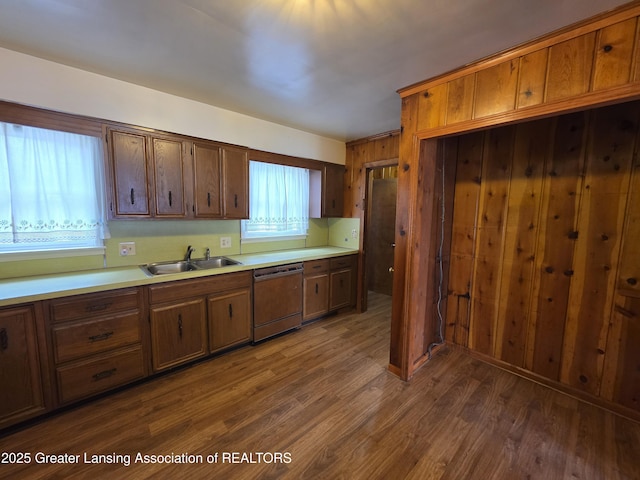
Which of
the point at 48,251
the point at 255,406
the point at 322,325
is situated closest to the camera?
the point at 255,406

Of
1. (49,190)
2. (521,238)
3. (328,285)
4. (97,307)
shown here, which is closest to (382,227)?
(328,285)

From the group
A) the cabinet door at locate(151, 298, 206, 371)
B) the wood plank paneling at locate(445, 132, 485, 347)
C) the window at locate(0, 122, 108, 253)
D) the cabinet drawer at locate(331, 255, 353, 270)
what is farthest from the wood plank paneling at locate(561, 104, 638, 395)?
the window at locate(0, 122, 108, 253)

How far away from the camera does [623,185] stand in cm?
191

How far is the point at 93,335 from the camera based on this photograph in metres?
1.97

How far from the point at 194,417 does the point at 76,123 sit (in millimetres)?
2355

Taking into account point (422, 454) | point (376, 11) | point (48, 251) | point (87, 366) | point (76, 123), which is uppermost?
point (376, 11)

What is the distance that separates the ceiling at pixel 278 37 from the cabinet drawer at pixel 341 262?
2.00 meters

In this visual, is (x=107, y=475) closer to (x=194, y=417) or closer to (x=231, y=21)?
(x=194, y=417)

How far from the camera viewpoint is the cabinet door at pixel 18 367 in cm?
168

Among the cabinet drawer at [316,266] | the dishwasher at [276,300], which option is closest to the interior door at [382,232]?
the cabinet drawer at [316,266]

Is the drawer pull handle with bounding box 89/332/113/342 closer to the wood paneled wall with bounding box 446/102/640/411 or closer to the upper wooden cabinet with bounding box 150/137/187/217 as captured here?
the upper wooden cabinet with bounding box 150/137/187/217

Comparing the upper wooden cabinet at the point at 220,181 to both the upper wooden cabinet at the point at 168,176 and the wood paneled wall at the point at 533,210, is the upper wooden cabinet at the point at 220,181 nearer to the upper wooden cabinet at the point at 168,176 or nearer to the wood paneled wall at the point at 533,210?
the upper wooden cabinet at the point at 168,176

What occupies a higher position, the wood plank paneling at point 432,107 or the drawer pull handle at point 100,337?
the wood plank paneling at point 432,107

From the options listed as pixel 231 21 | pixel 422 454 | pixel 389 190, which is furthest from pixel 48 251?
pixel 389 190
